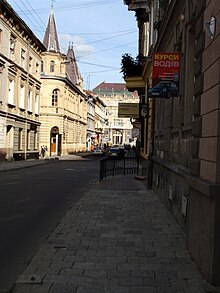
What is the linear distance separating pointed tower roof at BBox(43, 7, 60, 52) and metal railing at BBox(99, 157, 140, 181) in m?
34.8

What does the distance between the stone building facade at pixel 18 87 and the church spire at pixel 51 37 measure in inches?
494

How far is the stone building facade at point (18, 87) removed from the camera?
33656 millimetres

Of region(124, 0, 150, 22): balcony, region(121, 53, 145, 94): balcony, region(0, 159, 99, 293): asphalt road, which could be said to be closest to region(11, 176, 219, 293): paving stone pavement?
region(0, 159, 99, 293): asphalt road

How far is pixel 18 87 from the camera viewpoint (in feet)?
124

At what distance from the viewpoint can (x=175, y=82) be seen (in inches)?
376

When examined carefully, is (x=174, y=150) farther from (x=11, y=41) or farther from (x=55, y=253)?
(x=11, y=41)

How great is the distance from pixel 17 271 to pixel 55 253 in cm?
85

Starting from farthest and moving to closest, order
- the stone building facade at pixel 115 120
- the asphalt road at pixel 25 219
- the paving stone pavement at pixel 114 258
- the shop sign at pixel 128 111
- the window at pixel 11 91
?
the stone building facade at pixel 115 120 < the window at pixel 11 91 < the shop sign at pixel 128 111 < the asphalt road at pixel 25 219 < the paving stone pavement at pixel 114 258

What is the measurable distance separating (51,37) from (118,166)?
38237 millimetres

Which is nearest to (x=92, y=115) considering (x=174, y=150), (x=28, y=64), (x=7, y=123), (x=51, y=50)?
(x=51, y=50)

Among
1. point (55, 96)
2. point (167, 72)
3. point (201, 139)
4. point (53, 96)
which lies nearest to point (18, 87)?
point (53, 96)

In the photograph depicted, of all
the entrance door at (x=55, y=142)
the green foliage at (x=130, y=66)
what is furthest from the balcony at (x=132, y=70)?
the entrance door at (x=55, y=142)

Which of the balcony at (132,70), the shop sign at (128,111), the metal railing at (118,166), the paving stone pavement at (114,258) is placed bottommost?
the paving stone pavement at (114,258)

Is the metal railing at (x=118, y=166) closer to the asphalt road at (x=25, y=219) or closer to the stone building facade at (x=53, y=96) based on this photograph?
the asphalt road at (x=25, y=219)
